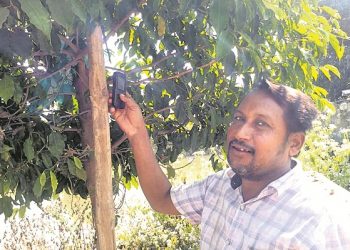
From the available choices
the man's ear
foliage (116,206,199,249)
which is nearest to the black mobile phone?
the man's ear

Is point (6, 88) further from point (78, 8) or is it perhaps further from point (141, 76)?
point (141, 76)

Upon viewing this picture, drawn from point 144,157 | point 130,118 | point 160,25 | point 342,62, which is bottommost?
point 144,157

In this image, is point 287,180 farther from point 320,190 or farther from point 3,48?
point 3,48

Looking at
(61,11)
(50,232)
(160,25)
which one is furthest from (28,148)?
(50,232)

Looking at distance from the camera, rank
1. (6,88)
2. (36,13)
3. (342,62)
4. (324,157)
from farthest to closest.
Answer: (342,62) → (324,157) → (6,88) → (36,13)

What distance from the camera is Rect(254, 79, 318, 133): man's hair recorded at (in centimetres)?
142

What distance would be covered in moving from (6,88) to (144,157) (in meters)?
0.57

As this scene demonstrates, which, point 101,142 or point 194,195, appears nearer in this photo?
point 101,142

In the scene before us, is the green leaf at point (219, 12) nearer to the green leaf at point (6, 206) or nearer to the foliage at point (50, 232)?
the green leaf at point (6, 206)

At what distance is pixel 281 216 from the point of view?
1.32 m

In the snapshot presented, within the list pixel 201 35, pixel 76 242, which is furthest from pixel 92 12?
pixel 76 242

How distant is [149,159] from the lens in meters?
1.62

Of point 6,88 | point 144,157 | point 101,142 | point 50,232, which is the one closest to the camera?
point 6,88

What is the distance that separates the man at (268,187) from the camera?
4.10 ft
